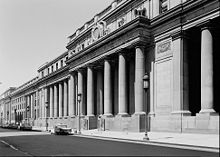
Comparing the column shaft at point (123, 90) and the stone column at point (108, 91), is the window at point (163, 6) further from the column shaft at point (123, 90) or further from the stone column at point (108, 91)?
the stone column at point (108, 91)

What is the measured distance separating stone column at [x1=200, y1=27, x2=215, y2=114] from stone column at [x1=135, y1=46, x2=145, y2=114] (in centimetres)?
935

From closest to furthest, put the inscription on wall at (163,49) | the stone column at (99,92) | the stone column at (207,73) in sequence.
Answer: the stone column at (207,73)
the inscription on wall at (163,49)
the stone column at (99,92)

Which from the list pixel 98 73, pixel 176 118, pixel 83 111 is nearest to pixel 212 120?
pixel 176 118

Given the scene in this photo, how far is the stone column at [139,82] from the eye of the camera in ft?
126

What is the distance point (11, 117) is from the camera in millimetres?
159125

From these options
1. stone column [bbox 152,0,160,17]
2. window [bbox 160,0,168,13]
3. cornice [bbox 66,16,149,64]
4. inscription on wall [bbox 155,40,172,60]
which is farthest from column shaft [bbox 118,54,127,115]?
window [bbox 160,0,168,13]

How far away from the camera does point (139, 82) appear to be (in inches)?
1519

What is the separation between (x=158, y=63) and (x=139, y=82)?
316cm

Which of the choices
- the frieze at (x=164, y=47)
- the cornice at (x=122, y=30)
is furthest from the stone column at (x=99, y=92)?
the frieze at (x=164, y=47)

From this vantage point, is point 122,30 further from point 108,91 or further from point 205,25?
point 205,25

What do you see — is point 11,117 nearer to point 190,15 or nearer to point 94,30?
point 94,30

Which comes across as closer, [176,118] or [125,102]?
[176,118]

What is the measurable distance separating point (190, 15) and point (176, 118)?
1052 cm

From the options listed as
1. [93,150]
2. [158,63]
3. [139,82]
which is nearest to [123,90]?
[139,82]
